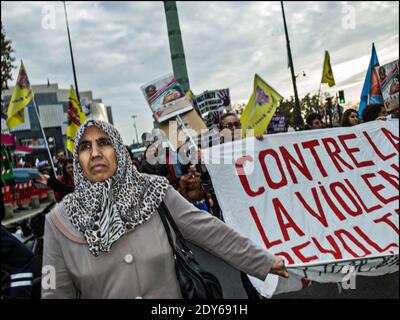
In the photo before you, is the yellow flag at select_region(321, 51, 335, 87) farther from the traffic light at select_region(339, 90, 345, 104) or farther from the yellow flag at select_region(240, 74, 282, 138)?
the yellow flag at select_region(240, 74, 282, 138)

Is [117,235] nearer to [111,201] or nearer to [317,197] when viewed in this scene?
[111,201]

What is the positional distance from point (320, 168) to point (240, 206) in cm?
89

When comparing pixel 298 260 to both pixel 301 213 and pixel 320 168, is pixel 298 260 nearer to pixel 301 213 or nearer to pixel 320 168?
pixel 301 213

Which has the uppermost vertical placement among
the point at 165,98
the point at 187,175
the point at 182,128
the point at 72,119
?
the point at 72,119

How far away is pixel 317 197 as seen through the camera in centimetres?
352

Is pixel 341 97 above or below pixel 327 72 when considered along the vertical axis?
below

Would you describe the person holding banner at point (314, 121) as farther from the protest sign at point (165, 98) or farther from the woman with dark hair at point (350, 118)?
the protest sign at point (165, 98)

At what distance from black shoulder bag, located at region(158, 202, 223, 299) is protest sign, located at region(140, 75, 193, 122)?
2.71 metres

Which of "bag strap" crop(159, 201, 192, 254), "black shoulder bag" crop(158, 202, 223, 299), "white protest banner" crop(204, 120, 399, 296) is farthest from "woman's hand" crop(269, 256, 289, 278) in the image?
"white protest banner" crop(204, 120, 399, 296)

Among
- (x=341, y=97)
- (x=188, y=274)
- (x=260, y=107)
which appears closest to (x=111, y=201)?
(x=188, y=274)

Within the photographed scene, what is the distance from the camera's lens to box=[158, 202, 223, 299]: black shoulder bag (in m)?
1.71

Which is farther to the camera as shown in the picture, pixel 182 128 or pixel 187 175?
pixel 182 128

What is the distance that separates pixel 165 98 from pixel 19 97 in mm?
4866
